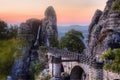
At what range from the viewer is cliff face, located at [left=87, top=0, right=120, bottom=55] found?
55875 millimetres

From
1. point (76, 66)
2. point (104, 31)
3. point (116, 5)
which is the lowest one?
point (76, 66)

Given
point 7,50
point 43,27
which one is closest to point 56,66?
point 7,50

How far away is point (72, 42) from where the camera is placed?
78.8m

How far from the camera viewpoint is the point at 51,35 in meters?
80.4

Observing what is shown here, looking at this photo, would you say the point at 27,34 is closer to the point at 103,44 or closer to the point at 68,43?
the point at 68,43

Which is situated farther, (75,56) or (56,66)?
(56,66)

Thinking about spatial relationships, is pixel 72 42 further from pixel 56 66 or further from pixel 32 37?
pixel 56 66

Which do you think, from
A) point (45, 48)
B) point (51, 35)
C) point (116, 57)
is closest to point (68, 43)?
point (51, 35)

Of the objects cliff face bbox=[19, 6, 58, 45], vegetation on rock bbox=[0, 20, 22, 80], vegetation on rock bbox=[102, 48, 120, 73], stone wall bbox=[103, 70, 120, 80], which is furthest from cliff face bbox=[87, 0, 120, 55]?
vegetation on rock bbox=[0, 20, 22, 80]

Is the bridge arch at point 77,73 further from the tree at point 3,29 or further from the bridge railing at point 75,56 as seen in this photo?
the tree at point 3,29

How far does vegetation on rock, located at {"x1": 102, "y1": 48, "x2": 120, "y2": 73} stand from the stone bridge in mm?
750

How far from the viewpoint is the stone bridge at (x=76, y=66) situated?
51.3 m

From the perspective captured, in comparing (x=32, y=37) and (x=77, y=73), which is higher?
(x=32, y=37)

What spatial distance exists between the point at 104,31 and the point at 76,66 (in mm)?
6386
